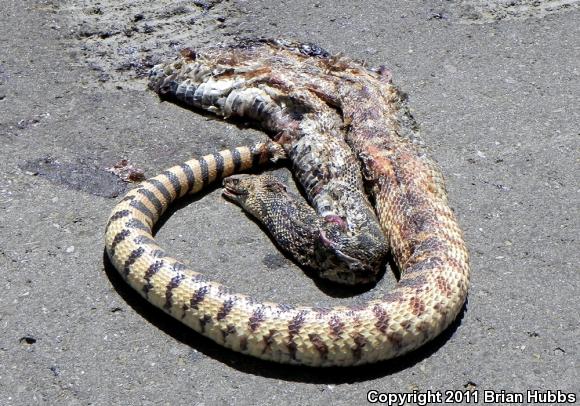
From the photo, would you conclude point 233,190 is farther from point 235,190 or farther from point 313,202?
point 313,202

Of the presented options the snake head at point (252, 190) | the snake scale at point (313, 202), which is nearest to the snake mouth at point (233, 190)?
the snake head at point (252, 190)

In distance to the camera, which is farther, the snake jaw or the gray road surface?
the snake jaw

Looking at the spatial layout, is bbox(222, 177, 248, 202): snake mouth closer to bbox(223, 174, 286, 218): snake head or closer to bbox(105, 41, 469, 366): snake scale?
bbox(223, 174, 286, 218): snake head

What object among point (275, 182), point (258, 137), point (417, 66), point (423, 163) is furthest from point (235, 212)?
point (417, 66)

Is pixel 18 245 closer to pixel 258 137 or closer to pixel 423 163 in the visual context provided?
pixel 258 137

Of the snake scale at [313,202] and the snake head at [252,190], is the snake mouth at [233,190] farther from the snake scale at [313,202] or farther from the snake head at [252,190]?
the snake scale at [313,202]

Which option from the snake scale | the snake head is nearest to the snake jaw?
the snake head

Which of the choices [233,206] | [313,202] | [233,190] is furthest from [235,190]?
[313,202]

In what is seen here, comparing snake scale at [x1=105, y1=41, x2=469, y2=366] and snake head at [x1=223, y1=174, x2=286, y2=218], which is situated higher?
snake scale at [x1=105, y1=41, x2=469, y2=366]
